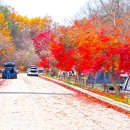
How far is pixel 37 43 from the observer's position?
91.4 m

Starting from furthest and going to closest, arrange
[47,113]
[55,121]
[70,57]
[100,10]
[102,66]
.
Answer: [100,10]
[70,57]
[102,66]
[47,113]
[55,121]

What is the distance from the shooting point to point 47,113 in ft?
57.5

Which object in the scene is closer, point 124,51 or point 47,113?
point 47,113

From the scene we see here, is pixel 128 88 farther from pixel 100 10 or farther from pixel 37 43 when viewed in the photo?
pixel 37 43

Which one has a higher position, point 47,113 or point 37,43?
point 37,43

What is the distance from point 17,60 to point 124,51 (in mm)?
84373

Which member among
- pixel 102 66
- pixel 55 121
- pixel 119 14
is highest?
pixel 119 14

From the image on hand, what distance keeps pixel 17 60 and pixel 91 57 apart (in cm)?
8168

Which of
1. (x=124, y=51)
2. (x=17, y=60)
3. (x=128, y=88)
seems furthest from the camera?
(x=17, y=60)

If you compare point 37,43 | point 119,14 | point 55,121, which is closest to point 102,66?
point 55,121

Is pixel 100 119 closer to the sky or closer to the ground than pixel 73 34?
closer to the ground

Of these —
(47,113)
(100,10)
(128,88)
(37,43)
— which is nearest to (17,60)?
(37,43)

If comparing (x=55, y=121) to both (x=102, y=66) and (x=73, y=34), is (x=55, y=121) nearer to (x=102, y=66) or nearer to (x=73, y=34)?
(x=102, y=66)

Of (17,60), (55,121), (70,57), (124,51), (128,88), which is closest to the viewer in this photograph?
(55,121)
